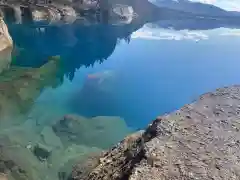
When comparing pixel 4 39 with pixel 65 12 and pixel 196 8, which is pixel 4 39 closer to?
pixel 65 12

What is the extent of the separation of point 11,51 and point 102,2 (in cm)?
1859

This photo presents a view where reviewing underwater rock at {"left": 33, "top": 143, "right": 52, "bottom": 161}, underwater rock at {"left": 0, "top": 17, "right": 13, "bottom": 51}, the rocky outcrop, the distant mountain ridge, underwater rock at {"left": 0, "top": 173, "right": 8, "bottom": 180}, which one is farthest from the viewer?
the distant mountain ridge

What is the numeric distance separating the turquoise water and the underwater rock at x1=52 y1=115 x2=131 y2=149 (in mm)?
36

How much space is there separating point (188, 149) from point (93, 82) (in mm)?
13678

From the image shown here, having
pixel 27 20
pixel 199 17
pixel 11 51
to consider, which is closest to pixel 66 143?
pixel 11 51

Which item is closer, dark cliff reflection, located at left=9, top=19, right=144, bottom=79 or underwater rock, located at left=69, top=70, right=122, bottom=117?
underwater rock, located at left=69, top=70, right=122, bottom=117

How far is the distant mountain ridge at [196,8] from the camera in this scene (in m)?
45.7

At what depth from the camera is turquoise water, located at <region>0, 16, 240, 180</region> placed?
11977 millimetres

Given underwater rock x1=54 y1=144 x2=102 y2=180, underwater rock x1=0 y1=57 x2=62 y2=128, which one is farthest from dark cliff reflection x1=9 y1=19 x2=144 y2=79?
underwater rock x1=54 y1=144 x2=102 y2=180

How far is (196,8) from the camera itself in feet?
156

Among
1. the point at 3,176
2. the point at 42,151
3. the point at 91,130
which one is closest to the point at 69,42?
the point at 91,130

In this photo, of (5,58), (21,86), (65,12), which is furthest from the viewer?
(65,12)

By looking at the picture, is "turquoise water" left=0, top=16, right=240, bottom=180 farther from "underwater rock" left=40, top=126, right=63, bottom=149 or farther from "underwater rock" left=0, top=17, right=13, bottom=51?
"underwater rock" left=0, top=17, right=13, bottom=51

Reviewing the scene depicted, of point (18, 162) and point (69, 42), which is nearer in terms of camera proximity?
point (18, 162)
